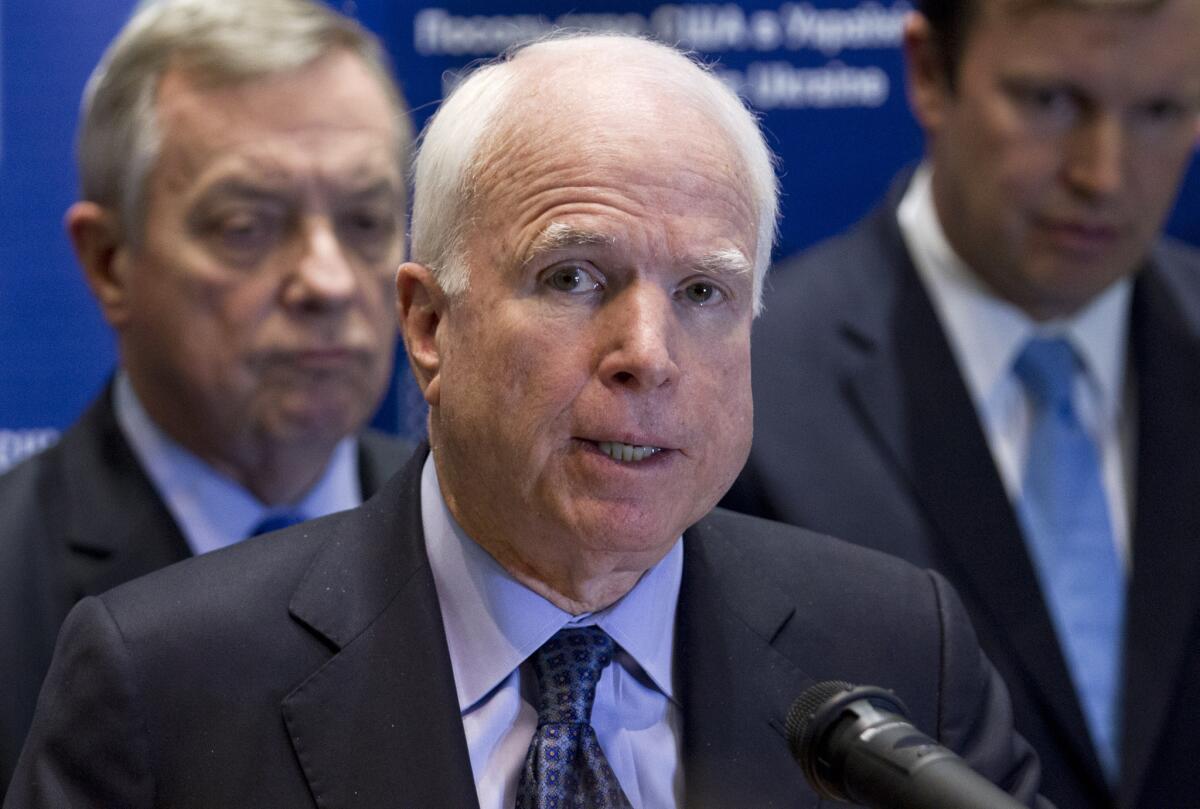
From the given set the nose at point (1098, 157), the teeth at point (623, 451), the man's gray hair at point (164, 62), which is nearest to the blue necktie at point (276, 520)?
the man's gray hair at point (164, 62)

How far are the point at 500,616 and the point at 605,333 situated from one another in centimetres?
37

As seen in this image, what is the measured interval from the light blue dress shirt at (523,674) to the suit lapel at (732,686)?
0.11ft

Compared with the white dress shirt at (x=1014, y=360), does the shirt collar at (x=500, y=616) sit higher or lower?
higher

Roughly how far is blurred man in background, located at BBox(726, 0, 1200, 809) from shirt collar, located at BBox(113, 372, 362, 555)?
0.87 metres

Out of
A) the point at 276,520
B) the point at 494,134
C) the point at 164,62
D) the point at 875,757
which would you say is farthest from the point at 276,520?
the point at 875,757

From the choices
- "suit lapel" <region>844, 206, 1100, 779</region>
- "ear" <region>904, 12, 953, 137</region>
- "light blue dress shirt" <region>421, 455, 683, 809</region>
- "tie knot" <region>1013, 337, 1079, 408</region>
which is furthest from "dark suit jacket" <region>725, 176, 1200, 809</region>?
"light blue dress shirt" <region>421, 455, 683, 809</region>

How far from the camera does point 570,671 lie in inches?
80.4

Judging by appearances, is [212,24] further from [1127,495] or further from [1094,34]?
[1127,495]

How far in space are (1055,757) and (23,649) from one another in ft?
5.66

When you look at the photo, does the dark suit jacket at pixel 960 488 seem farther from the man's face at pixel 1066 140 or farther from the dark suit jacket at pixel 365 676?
the dark suit jacket at pixel 365 676

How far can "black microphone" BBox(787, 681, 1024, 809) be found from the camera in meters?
1.47

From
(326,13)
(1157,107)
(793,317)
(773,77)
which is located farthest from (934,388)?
(326,13)

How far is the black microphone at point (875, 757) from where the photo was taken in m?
1.47

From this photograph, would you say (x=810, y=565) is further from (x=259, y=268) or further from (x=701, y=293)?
(x=259, y=268)
